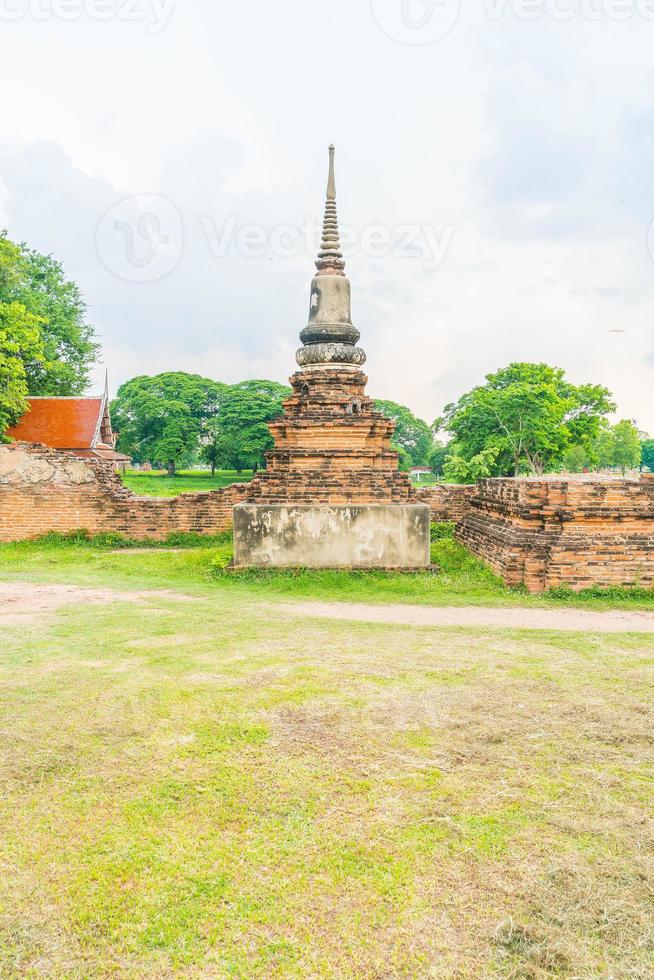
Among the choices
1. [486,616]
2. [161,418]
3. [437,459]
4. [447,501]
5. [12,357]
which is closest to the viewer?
[486,616]

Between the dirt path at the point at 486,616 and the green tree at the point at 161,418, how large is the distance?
41516 millimetres

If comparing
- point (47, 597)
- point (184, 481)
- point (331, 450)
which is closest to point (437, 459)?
point (184, 481)

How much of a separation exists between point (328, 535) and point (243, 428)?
37.7 meters

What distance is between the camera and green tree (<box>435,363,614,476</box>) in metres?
27.7

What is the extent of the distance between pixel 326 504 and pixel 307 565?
3.21 ft

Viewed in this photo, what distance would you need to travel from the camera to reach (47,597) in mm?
7922

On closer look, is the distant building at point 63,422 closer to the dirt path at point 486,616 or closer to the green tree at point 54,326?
the green tree at point 54,326

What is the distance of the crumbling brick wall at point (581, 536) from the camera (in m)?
8.35

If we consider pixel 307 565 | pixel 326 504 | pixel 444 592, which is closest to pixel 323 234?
pixel 326 504

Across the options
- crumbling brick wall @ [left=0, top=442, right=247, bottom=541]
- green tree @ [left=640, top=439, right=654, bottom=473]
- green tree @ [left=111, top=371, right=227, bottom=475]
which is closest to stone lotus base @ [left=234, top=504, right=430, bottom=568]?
crumbling brick wall @ [left=0, top=442, right=247, bottom=541]

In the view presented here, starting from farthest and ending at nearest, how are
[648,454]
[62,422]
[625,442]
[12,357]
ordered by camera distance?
[648,454] → [625,442] → [62,422] → [12,357]

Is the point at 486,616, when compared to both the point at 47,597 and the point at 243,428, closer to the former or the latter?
the point at 47,597

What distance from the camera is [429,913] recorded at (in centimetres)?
236

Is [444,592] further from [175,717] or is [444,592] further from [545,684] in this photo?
[175,717]
